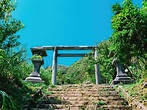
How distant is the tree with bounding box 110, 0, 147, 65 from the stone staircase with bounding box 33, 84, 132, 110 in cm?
177

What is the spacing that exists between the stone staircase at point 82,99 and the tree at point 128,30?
1773mm

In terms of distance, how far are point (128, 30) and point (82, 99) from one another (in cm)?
307

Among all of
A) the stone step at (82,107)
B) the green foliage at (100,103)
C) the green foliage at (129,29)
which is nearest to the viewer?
the stone step at (82,107)

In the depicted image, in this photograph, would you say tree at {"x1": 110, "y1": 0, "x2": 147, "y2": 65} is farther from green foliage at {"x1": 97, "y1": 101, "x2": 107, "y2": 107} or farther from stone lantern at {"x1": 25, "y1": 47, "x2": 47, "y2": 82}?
stone lantern at {"x1": 25, "y1": 47, "x2": 47, "y2": 82}

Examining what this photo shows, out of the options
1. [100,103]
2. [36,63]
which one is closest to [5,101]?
[100,103]

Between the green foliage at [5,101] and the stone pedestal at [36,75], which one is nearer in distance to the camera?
the green foliage at [5,101]

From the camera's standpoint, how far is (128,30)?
7863mm

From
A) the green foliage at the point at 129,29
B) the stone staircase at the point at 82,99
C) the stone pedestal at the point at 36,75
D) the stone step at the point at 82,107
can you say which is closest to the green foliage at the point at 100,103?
the stone staircase at the point at 82,99

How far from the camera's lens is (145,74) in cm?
805

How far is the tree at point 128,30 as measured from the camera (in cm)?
771

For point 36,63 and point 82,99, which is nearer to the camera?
point 82,99

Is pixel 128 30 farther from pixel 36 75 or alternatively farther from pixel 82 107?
pixel 36 75

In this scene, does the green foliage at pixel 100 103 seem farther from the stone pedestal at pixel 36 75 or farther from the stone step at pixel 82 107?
the stone pedestal at pixel 36 75

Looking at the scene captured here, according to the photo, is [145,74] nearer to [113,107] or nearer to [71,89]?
[113,107]
